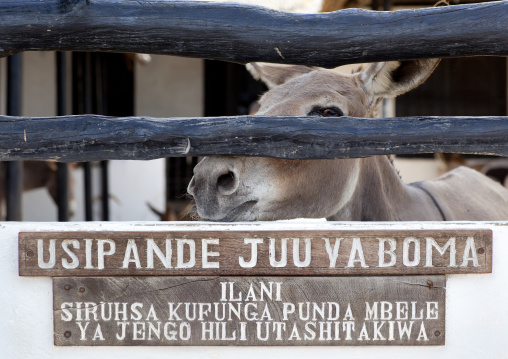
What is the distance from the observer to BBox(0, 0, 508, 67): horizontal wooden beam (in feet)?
6.99

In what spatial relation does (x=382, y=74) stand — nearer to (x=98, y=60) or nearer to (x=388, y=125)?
(x=388, y=125)

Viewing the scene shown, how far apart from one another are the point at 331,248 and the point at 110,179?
844cm

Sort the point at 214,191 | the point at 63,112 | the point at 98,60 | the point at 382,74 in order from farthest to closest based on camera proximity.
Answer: the point at 98,60
the point at 63,112
the point at 382,74
the point at 214,191

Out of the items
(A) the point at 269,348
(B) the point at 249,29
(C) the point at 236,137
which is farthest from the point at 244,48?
(A) the point at 269,348

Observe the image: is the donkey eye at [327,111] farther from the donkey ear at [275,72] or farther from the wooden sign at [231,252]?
the wooden sign at [231,252]

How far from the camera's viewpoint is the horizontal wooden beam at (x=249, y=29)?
213cm

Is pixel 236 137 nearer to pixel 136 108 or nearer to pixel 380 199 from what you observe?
pixel 380 199

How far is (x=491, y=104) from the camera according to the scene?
388 inches

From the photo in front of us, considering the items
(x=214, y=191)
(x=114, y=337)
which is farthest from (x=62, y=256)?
(x=214, y=191)

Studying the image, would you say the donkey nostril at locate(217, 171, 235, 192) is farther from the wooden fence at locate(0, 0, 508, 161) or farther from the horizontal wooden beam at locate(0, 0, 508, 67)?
the horizontal wooden beam at locate(0, 0, 508, 67)

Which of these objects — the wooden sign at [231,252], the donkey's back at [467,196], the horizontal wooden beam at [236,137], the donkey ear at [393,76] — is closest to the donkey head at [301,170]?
the donkey ear at [393,76]

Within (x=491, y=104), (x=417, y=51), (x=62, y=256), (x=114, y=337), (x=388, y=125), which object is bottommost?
(x=114, y=337)

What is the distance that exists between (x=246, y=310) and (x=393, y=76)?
1.26 meters

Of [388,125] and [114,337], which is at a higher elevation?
[388,125]
